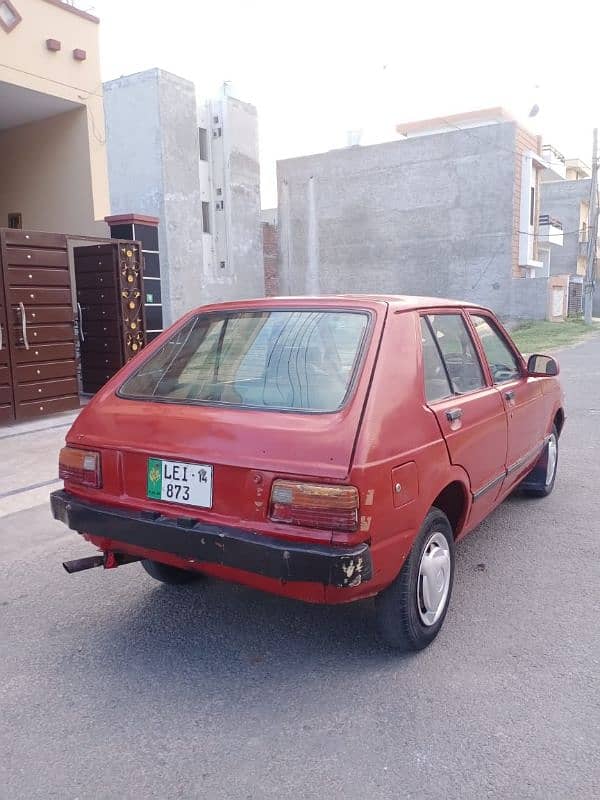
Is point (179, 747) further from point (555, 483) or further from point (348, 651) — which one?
point (555, 483)

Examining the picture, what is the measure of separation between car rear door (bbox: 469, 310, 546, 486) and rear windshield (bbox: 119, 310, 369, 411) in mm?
1268

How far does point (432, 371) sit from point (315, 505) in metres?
1.08

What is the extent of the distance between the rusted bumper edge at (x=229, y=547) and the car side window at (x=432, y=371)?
956mm

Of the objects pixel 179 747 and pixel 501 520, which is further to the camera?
pixel 501 520

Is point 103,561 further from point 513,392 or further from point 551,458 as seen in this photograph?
point 551,458

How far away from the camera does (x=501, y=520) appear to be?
4867 millimetres

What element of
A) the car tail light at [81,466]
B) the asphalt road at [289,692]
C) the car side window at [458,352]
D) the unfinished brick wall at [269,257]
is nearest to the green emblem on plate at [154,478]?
the car tail light at [81,466]

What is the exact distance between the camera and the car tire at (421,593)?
2.91 m

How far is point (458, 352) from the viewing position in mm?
3729

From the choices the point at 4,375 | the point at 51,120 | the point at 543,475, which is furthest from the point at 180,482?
the point at 51,120

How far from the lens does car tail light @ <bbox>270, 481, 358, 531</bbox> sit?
8.33 ft

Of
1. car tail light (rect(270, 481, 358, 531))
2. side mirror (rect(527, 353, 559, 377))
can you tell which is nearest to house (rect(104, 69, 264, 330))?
side mirror (rect(527, 353, 559, 377))

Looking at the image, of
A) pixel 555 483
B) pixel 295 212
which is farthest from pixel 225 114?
pixel 555 483

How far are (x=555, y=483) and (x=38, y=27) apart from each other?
10141 mm
